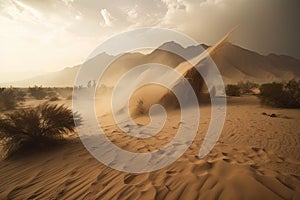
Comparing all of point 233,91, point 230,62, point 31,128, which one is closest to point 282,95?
point 233,91

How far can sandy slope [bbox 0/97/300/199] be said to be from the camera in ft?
9.22

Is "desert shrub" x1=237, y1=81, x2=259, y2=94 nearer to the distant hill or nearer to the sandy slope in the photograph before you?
the sandy slope

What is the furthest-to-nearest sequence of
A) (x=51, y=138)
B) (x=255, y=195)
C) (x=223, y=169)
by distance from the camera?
(x=51, y=138), (x=223, y=169), (x=255, y=195)

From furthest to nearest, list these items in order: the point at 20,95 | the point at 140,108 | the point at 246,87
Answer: the point at 20,95 → the point at 246,87 → the point at 140,108

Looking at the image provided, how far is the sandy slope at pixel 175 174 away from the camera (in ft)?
9.22

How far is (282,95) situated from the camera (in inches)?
374

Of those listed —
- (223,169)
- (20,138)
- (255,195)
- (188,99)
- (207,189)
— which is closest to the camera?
(255,195)

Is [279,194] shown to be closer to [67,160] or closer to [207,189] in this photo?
[207,189]

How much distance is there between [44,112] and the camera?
5.39 metres

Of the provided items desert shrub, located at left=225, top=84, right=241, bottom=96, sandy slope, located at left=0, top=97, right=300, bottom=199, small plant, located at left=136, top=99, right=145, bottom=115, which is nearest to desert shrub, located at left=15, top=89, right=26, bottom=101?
small plant, located at left=136, top=99, right=145, bottom=115

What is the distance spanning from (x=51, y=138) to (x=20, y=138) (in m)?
0.72

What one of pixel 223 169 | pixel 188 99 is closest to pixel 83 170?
pixel 223 169

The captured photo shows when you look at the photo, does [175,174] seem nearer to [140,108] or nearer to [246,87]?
[140,108]

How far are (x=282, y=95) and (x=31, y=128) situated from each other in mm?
10702
